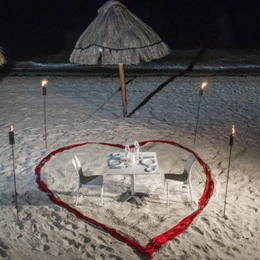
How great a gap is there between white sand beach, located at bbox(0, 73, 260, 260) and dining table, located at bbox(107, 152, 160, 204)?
0.33m

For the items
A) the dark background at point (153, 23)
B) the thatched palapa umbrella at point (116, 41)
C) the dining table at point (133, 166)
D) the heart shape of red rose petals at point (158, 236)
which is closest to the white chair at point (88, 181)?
the dining table at point (133, 166)

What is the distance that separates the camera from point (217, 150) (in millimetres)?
9375

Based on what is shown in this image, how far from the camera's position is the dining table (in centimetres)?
686

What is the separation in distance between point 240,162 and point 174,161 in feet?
5.24

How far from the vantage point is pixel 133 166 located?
23.1ft

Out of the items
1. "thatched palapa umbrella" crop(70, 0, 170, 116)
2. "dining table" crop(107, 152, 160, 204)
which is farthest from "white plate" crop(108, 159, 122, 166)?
"thatched palapa umbrella" crop(70, 0, 170, 116)

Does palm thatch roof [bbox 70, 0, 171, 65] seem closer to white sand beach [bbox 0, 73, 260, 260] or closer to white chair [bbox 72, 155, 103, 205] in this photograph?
white sand beach [bbox 0, 73, 260, 260]

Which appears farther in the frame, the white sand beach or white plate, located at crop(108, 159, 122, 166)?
white plate, located at crop(108, 159, 122, 166)

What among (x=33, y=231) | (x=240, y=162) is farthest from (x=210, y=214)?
(x=33, y=231)

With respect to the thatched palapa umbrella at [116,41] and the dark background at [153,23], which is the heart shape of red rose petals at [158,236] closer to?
the thatched palapa umbrella at [116,41]

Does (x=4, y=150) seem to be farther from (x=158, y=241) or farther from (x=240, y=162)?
(x=240, y=162)

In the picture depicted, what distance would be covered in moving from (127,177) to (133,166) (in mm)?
1139

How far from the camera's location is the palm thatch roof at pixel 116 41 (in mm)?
9719

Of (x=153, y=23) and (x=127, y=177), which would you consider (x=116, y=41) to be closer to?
(x=127, y=177)
